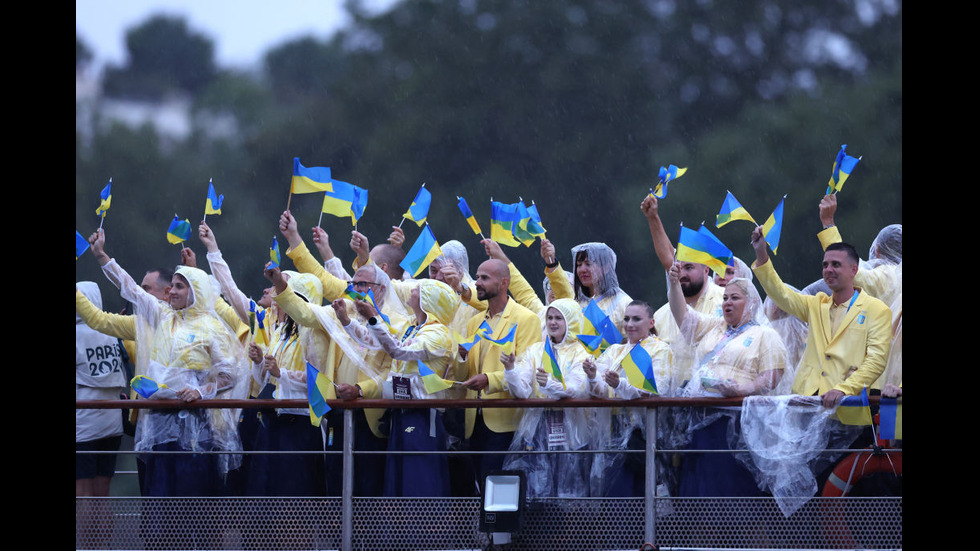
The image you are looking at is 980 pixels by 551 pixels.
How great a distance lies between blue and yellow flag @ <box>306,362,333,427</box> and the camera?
25.7 feet

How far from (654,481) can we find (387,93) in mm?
18367

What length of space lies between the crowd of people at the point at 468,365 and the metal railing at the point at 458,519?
6.1 inches

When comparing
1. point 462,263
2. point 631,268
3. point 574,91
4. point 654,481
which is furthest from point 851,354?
point 574,91

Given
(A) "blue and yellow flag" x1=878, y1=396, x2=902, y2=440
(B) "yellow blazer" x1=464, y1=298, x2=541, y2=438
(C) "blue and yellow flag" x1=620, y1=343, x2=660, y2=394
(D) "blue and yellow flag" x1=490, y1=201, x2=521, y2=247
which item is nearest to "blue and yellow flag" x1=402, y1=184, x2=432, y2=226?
(D) "blue and yellow flag" x1=490, y1=201, x2=521, y2=247

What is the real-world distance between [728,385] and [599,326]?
756 millimetres

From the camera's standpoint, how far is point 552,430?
26.2 ft

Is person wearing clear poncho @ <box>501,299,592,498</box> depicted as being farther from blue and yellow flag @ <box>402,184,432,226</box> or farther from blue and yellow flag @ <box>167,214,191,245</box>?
blue and yellow flag @ <box>167,214,191,245</box>

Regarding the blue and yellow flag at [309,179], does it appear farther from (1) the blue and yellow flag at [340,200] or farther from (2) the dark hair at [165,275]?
(2) the dark hair at [165,275]

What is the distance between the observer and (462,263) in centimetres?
955

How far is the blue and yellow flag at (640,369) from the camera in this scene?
7.69 metres

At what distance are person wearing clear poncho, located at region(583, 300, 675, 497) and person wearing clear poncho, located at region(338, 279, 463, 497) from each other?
82 centimetres

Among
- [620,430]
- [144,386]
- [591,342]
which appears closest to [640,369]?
[591,342]

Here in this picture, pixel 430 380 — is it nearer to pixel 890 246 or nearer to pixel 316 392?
pixel 316 392
